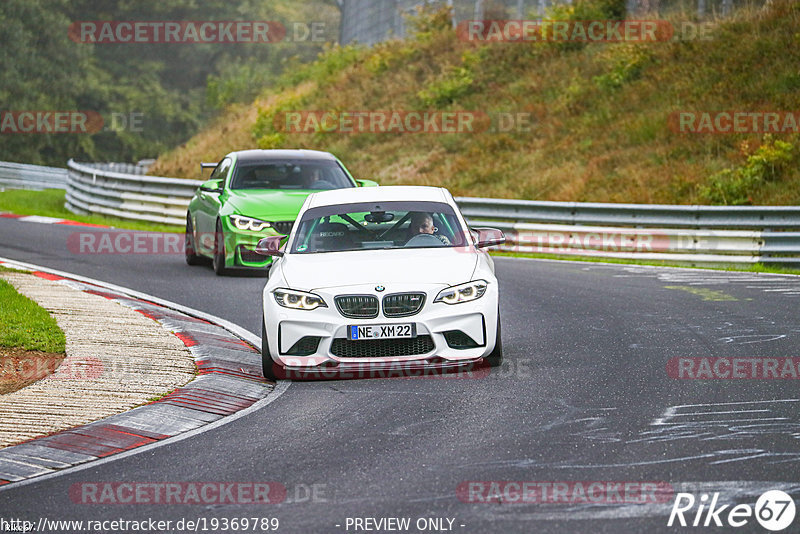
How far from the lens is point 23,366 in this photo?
10.1m

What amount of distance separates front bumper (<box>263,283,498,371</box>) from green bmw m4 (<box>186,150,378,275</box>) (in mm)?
6245

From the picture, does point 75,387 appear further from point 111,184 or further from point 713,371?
point 111,184

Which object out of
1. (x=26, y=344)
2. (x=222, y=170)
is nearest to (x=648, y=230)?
(x=222, y=170)

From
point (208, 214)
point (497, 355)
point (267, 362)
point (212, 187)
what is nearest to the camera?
point (267, 362)

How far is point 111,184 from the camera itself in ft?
89.3

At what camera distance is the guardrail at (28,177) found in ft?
140

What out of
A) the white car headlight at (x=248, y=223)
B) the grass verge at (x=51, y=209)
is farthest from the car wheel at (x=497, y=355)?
the grass verge at (x=51, y=209)

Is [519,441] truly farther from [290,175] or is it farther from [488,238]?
[290,175]

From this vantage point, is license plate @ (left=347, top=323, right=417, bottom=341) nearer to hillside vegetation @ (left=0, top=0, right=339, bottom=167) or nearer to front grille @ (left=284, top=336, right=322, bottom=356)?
front grille @ (left=284, top=336, right=322, bottom=356)

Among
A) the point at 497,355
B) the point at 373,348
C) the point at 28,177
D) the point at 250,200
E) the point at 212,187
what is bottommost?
the point at 497,355

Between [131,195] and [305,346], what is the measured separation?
1835 centimetres

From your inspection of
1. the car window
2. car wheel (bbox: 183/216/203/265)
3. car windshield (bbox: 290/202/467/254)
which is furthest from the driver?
car wheel (bbox: 183/216/203/265)

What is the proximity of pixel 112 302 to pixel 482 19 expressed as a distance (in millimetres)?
28243

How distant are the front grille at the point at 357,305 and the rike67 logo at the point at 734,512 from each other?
3742 mm
